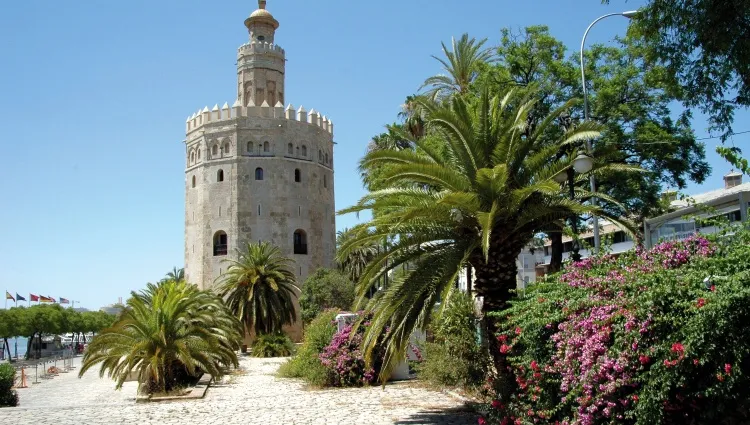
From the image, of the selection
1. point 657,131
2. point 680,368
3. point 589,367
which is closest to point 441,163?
point 589,367

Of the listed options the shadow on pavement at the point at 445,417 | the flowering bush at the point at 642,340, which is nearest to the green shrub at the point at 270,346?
the shadow on pavement at the point at 445,417

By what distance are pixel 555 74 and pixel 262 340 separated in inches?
769

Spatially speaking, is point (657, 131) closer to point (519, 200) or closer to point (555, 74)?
point (555, 74)

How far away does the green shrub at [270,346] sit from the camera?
105 feet

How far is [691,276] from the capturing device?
21.7ft

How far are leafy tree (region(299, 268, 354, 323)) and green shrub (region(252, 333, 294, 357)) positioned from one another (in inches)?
193

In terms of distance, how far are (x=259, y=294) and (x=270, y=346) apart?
3.04 metres

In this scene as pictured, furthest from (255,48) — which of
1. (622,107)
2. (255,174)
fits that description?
(622,107)

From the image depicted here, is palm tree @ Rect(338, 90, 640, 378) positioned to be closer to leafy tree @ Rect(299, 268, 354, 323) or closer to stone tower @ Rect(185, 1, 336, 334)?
leafy tree @ Rect(299, 268, 354, 323)

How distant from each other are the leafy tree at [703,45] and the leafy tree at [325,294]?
87.6 feet

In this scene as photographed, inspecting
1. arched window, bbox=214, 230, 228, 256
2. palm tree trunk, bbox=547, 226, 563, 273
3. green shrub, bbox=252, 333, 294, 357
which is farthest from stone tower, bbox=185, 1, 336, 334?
palm tree trunk, bbox=547, 226, 563, 273

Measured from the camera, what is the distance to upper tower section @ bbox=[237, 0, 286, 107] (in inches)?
1748

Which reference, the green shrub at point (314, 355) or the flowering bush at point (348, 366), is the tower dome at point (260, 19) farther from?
the flowering bush at point (348, 366)

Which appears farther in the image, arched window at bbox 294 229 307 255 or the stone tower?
arched window at bbox 294 229 307 255
